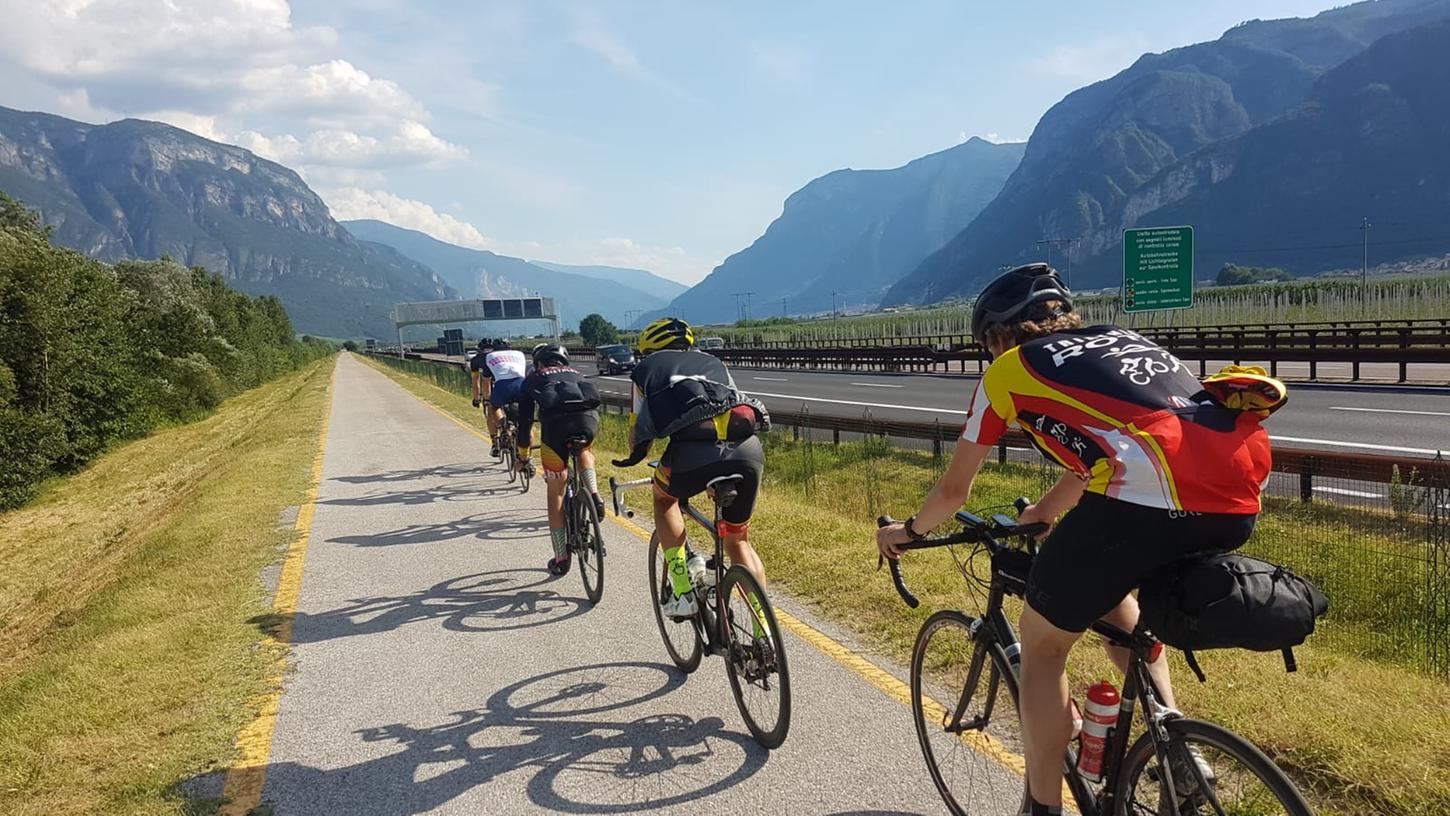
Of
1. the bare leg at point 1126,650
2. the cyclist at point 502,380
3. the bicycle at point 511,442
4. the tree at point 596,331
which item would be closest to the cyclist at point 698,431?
the bare leg at point 1126,650

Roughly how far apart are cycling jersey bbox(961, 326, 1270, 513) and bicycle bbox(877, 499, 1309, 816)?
1.52 ft

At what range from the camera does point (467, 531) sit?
30.2 feet

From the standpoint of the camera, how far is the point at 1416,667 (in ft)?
15.7

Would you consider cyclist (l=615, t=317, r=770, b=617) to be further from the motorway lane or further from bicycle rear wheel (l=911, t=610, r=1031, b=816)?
the motorway lane

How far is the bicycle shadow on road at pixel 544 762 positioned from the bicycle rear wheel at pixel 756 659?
0.14 metres

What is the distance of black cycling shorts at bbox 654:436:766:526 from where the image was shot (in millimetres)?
4242

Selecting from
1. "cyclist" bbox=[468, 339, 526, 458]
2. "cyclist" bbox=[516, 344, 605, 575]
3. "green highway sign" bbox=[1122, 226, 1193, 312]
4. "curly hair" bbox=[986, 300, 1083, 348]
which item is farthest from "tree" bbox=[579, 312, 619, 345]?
"curly hair" bbox=[986, 300, 1083, 348]


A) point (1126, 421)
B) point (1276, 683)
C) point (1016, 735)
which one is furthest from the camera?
point (1276, 683)

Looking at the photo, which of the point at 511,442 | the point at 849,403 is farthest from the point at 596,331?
the point at 511,442

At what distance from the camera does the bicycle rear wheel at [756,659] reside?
383 cm

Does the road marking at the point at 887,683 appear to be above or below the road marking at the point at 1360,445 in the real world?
above

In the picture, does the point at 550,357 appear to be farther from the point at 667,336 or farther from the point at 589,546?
the point at 667,336

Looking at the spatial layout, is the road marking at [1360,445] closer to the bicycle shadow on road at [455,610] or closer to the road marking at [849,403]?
the road marking at [849,403]

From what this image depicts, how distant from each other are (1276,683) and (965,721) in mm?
1837
